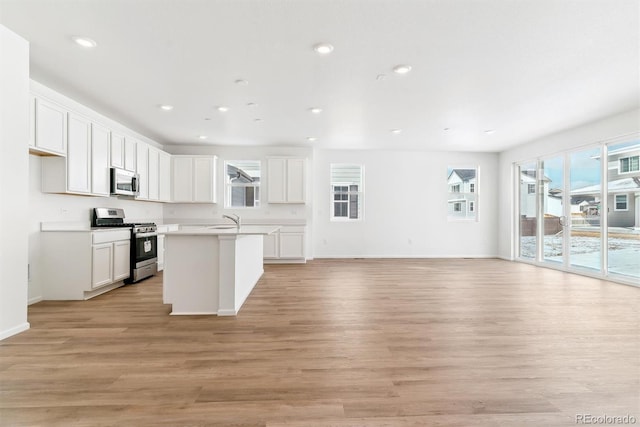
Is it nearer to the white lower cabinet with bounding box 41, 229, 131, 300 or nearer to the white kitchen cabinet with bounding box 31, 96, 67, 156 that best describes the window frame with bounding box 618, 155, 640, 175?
the white lower cabinet with bounding box 41, 229, 131, 300

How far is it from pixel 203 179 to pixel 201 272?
3.97 meters

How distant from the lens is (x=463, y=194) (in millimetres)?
7715

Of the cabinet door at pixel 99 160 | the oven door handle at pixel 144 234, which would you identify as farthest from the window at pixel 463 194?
the cabinet door at pixel 99 160

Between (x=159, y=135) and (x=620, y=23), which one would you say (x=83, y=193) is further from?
(x=620, y=23)

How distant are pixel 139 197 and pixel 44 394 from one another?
4.29m

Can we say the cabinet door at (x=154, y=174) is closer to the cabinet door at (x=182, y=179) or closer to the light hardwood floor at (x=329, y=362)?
the cabinet door at (x=182, y=179)

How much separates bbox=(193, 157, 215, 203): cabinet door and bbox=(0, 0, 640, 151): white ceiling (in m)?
1.53

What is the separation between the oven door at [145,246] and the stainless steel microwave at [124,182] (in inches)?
30.1

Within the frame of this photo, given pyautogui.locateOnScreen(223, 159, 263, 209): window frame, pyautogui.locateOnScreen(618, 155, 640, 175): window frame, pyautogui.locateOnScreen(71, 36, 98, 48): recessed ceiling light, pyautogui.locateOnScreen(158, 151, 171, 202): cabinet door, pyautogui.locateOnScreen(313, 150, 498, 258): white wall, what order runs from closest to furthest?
pyautogui.locateOnScreen(71, 36, 98, 48): recessed ceiling light < pyautogui.locateOnScreen(618, 155, 640, 175): window frame < pyautogui.locateOnScreen(158, 151, 171, 202): cabinet door < pyautogui.locateOnScreen(223, 159, 263, 209): window frame < pyautogui.locateOnScreen(313, 150, 498, 258): white wall

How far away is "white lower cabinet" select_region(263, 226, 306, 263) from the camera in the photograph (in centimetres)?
664

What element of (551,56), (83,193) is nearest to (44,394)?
(83,193)

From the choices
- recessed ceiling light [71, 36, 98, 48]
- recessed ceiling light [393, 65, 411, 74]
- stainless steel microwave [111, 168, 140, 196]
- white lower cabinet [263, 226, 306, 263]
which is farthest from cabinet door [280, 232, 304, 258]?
recessed ceiling light [71, 36, 98, 48]

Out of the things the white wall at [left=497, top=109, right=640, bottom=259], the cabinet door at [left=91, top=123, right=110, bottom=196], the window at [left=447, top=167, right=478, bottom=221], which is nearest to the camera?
the cabinet door at [left=91, top=123, right=110, bottom=196]

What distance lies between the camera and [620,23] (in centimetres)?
244
